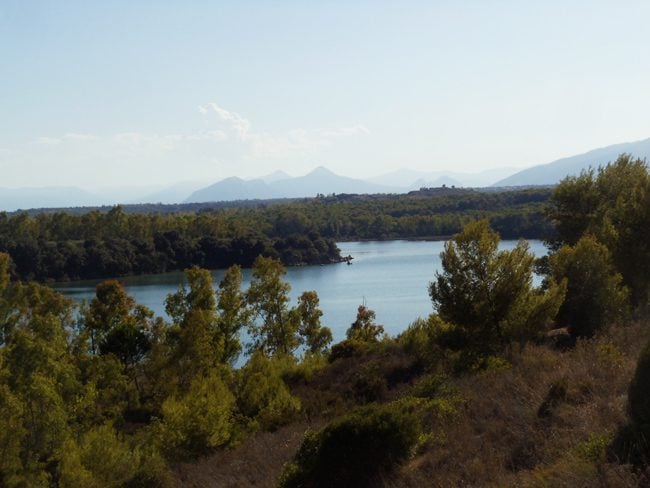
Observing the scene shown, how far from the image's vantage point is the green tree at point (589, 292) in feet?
60.0

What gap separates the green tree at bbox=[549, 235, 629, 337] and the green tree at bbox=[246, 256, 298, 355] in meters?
12.7

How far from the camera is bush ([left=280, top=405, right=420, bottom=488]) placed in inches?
324

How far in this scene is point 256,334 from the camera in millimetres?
29578

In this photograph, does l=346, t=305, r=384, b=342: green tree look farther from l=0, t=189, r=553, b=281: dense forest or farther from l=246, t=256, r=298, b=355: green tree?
l=0, t=189, r=553, b=281: dense forest

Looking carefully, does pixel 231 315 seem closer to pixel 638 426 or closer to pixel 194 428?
pixel 194 428

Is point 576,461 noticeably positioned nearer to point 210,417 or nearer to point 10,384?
point 210,417

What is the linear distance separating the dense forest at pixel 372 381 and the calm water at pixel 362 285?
13323 mm

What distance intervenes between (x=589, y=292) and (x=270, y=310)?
14017 mm

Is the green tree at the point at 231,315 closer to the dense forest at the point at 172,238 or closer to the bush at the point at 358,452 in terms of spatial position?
the bush at the point at 358,452

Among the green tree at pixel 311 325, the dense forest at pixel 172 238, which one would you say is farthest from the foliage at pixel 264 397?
the dense forest at pixel 172 238

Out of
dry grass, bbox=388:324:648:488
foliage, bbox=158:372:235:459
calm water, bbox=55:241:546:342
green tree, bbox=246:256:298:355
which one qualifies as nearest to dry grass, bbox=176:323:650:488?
dry grass, bbox=388:324:648:488

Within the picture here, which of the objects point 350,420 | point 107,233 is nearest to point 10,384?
point 350,420

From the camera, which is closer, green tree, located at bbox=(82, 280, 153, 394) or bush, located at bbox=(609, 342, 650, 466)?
bush, located at bbox=(609, 342, 650, 466)

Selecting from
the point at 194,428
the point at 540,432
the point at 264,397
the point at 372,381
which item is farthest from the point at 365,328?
the point at 540,432
